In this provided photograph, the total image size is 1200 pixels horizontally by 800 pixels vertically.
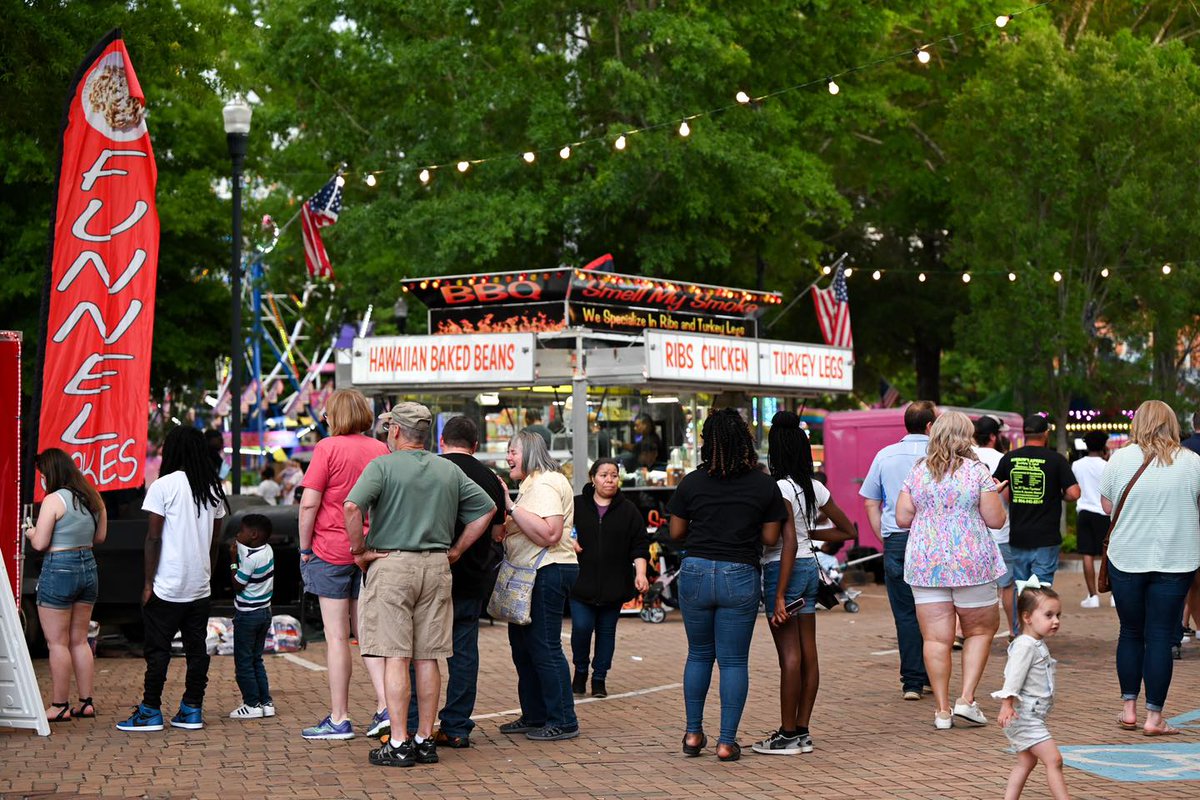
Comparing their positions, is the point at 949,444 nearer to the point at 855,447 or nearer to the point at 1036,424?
the point at 1036,424

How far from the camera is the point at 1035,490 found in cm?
1294

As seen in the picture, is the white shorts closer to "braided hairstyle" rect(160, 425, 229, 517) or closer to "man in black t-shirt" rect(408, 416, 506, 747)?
"man in black t-shirt" rect(408, 416, 506, 747)

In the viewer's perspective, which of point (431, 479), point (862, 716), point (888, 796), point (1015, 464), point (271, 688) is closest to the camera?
point (888, 796)

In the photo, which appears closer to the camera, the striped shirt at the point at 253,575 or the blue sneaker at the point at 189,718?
the blue sneaker at the point at 189,718

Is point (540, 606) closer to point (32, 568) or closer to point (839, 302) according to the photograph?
point (32, 568)

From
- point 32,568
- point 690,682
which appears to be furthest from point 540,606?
point 32,568

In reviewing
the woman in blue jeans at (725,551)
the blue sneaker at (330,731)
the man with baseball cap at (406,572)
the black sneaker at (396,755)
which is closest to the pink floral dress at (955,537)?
the woman in blue jeans at (725,551)

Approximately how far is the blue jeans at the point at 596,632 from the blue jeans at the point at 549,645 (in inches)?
60.4

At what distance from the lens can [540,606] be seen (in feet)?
29.8

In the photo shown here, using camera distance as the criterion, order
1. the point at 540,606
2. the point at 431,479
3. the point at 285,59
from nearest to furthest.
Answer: the point at 431,479
the point at 540,606
the point at 285,59

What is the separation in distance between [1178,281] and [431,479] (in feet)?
75.5

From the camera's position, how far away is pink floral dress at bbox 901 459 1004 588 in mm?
9180

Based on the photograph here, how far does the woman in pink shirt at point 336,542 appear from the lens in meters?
9.09

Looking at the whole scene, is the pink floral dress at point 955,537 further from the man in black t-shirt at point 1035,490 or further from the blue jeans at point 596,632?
the man in black t-shirt at point 1035,490
